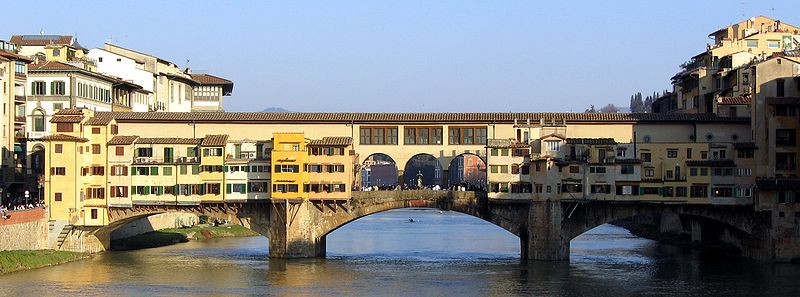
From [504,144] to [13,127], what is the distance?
Answer: 28.7 metres

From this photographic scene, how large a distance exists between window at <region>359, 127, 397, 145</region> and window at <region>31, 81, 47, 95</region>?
856 inches

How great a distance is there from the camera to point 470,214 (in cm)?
7569

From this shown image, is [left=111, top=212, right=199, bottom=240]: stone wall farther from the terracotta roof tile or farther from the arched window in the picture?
the terracotta roof tile

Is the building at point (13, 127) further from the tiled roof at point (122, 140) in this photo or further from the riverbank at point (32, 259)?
the tiled roof at point (122, 140)

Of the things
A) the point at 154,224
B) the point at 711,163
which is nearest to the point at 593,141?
Answer: the point at 711,163

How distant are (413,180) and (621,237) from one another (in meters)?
85.3

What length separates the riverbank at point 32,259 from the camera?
66.1 meters

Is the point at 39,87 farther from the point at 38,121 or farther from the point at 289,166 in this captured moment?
the point at 289,166

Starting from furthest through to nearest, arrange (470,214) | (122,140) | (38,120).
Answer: (38,120)
(122,140)
(470,214)

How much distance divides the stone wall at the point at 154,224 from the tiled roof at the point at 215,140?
11743mm

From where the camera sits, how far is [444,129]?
258 ft

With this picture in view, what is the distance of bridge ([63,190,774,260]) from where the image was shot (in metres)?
74.0

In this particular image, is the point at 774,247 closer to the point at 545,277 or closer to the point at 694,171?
the point at 694,171

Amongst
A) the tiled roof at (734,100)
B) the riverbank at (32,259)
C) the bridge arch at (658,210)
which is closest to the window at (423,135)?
the bridge arch at (658,210)
